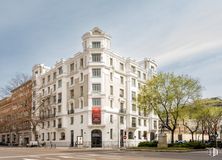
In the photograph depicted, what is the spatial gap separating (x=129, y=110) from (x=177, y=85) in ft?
85.0

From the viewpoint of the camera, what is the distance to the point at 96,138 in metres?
75.9

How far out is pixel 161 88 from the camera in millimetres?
62719

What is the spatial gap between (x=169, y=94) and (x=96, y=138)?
2226 cm

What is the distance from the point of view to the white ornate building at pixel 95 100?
76.2 m

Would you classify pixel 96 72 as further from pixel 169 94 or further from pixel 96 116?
pixel 169 94

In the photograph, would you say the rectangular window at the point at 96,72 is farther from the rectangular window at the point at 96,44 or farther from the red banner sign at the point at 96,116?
the red banner sign at the point at 96,116

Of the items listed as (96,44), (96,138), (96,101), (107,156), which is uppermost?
(96,44)

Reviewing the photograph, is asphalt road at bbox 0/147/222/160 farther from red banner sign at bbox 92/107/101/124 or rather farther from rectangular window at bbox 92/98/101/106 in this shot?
rectangular window at bbox 92/98/101/106

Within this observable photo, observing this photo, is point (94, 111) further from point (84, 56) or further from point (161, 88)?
point (161, 88)

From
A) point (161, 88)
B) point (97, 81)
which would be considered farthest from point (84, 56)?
point (161, 88)

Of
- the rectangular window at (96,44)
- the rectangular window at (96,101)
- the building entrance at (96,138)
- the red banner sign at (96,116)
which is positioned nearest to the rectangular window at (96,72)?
the rectangular window at (96,101)

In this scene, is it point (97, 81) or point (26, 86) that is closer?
point (97, 81)

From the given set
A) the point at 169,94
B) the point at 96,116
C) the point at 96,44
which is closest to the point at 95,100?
the point at 96,116

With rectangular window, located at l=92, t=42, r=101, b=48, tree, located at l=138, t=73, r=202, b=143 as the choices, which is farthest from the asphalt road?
rectangular window, located at l=92, t=42, r=101, b=48
